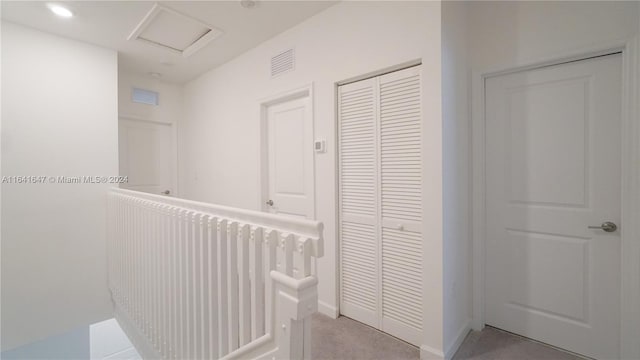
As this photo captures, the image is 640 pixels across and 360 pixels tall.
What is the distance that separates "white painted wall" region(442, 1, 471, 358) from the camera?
171 centimetres

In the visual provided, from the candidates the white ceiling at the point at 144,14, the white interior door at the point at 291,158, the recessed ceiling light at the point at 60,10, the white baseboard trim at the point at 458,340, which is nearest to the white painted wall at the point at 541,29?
the white baseboard trim at the point at 458,340

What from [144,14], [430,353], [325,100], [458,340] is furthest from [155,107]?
[458,340]

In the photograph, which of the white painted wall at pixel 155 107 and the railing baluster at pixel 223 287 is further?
the white painted wall at pixel 155 107

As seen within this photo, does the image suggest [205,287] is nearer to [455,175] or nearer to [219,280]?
[219,280]

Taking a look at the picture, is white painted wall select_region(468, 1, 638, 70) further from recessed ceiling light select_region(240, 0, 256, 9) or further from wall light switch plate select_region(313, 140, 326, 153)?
recessed ceiling light select_region(240, 0, 256, 9)

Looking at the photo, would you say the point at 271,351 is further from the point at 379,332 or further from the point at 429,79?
the point at 429,79

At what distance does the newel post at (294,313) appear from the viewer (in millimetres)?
787

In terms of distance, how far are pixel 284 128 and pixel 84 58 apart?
2316 millimetres

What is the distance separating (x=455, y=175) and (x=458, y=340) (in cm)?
117

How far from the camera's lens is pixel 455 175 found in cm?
187

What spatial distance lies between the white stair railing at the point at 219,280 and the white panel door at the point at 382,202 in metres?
1.20

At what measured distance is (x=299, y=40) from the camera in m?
2.50

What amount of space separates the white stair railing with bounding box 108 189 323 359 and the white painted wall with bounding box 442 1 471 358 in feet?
4.03

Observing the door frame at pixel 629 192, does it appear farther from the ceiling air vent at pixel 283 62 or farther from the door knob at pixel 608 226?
the ceiling air vent at pixel 283 62
